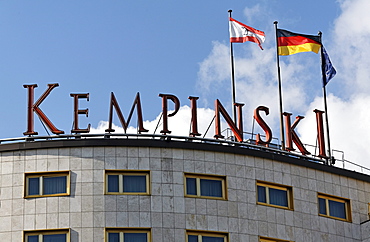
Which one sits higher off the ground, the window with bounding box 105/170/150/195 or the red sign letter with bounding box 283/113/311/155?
the red sign letter with bounding box 283/113/311/155

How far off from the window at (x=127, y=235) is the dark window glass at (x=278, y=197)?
9545 mm

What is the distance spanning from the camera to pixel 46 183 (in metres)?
67.9

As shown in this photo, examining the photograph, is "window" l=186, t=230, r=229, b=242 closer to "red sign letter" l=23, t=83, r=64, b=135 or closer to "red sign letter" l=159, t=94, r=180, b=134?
"red sign letter" l=159, t=94, r=180, b=134

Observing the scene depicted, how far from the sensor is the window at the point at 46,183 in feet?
222

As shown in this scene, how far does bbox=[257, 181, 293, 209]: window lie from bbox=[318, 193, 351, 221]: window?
2.62 metres

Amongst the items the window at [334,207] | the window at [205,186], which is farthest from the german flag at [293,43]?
the window at [205,186]

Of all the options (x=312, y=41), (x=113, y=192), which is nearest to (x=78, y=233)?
(x=113, y=192)

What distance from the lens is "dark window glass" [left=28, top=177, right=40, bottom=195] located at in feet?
222

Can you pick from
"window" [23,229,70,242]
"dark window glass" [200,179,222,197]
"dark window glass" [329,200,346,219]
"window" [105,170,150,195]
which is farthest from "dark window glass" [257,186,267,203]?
"window" [23,229,70,242]

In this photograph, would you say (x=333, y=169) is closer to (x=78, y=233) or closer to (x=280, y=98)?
(x=280, y=98)

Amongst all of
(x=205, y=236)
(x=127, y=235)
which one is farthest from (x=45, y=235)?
(x=205, y=236)

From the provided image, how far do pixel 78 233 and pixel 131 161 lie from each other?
5964 mm

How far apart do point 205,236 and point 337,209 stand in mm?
11252

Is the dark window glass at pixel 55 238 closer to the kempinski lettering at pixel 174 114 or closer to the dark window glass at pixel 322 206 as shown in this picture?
the kempinski lettering at pixel 174 114
